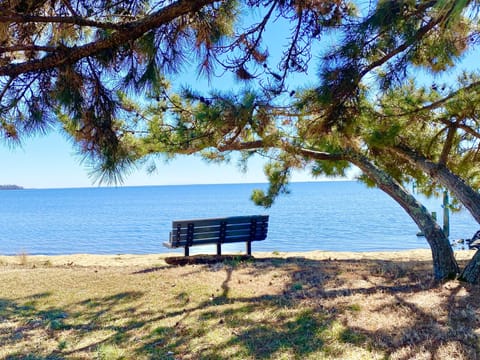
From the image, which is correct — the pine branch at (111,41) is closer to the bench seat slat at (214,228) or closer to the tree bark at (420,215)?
the tree bark at (420,215)

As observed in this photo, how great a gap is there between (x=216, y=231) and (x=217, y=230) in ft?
0.08

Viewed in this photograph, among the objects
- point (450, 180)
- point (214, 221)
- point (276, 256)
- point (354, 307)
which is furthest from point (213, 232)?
point (450, 180)

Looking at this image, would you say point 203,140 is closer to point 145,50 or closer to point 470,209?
point 145,50

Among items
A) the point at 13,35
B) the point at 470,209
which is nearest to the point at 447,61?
the point at 470,209

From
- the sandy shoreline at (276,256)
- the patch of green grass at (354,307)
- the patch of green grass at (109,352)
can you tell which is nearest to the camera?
the patch of green grass at (109,352)

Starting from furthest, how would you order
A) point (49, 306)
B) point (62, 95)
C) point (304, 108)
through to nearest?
point (49, 306) → point (304, 108) → point (62, 95)

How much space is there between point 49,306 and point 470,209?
4.65 m

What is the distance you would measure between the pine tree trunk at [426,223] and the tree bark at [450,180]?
394mm

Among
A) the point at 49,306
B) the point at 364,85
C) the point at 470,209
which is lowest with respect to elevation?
the point at 49,306

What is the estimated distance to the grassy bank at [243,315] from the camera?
270cm

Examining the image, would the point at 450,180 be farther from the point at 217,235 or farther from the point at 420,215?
the point at 217,235

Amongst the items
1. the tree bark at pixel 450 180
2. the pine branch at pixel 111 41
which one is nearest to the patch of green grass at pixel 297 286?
the tree bark at pixel 450 180

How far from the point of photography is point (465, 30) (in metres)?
3.17

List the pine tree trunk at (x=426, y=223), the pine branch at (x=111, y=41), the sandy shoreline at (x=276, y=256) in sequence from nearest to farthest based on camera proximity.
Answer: the pine branch at (x=111, y=41) < the pine tree trunk at (x=426, y=223) < the sandy shoreline at (x=276, y=256)
